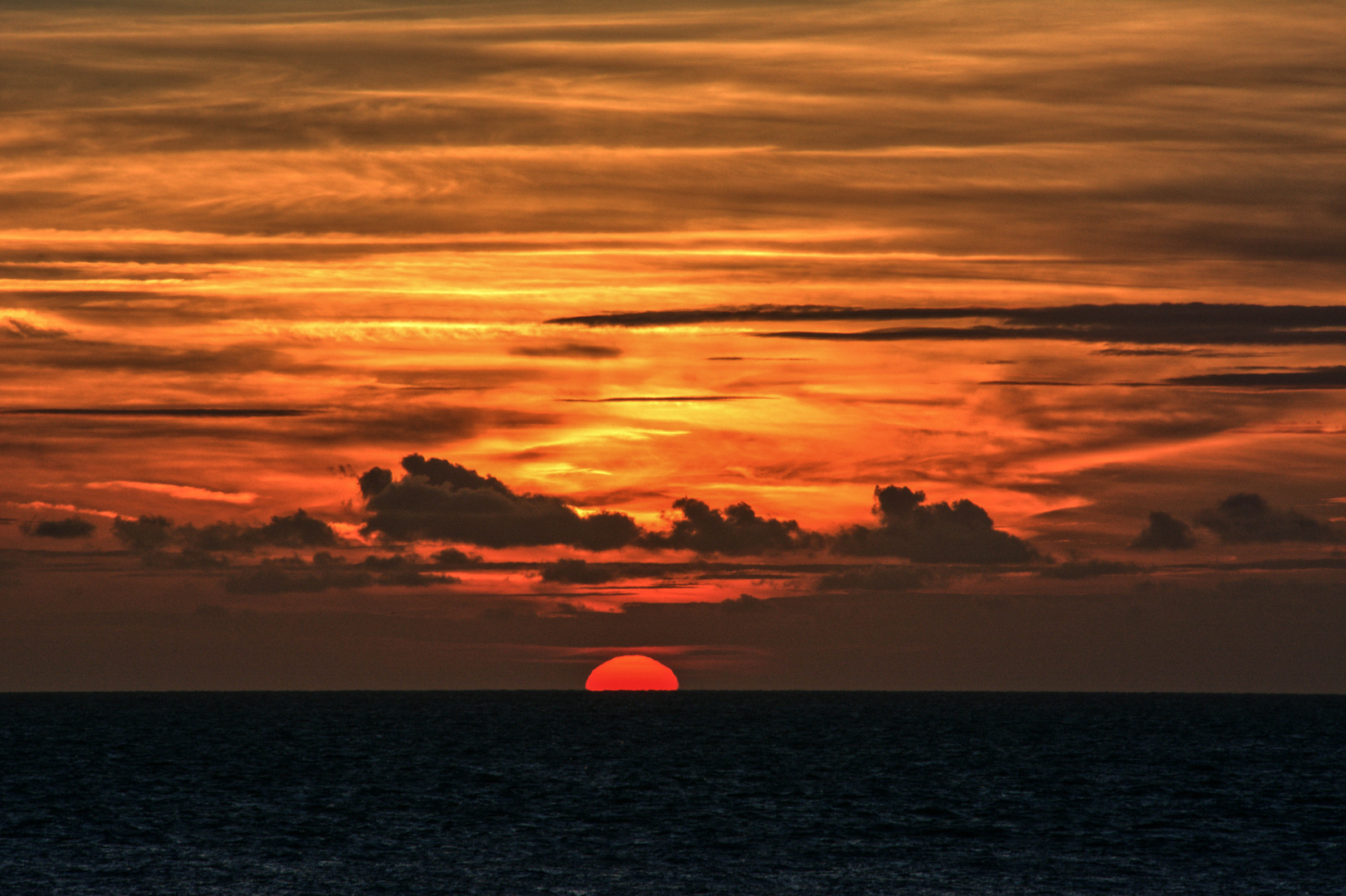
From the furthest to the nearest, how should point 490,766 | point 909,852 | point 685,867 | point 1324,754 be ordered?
1. point 1324,754
2. point 490,766
3. point 909,852
4. point 685,867

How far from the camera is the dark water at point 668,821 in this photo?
58.0 m

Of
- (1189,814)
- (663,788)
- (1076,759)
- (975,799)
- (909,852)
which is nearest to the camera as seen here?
(909,852)

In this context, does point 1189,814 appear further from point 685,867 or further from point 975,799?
point 685,867

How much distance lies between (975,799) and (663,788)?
68.6 feet

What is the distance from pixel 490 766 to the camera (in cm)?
11862

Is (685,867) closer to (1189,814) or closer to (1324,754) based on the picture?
(1189,814)

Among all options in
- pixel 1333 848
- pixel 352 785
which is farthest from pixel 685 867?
pixel 352 785

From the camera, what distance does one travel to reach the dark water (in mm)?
58000

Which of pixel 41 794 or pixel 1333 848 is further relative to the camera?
pixel 41 794

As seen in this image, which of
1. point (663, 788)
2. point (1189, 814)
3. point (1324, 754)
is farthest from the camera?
point (1324, 754)

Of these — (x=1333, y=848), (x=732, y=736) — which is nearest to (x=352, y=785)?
(x=1333, y=848)

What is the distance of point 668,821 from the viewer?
253ft

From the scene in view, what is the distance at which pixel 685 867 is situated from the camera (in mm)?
60562

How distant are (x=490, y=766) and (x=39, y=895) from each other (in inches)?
2667
